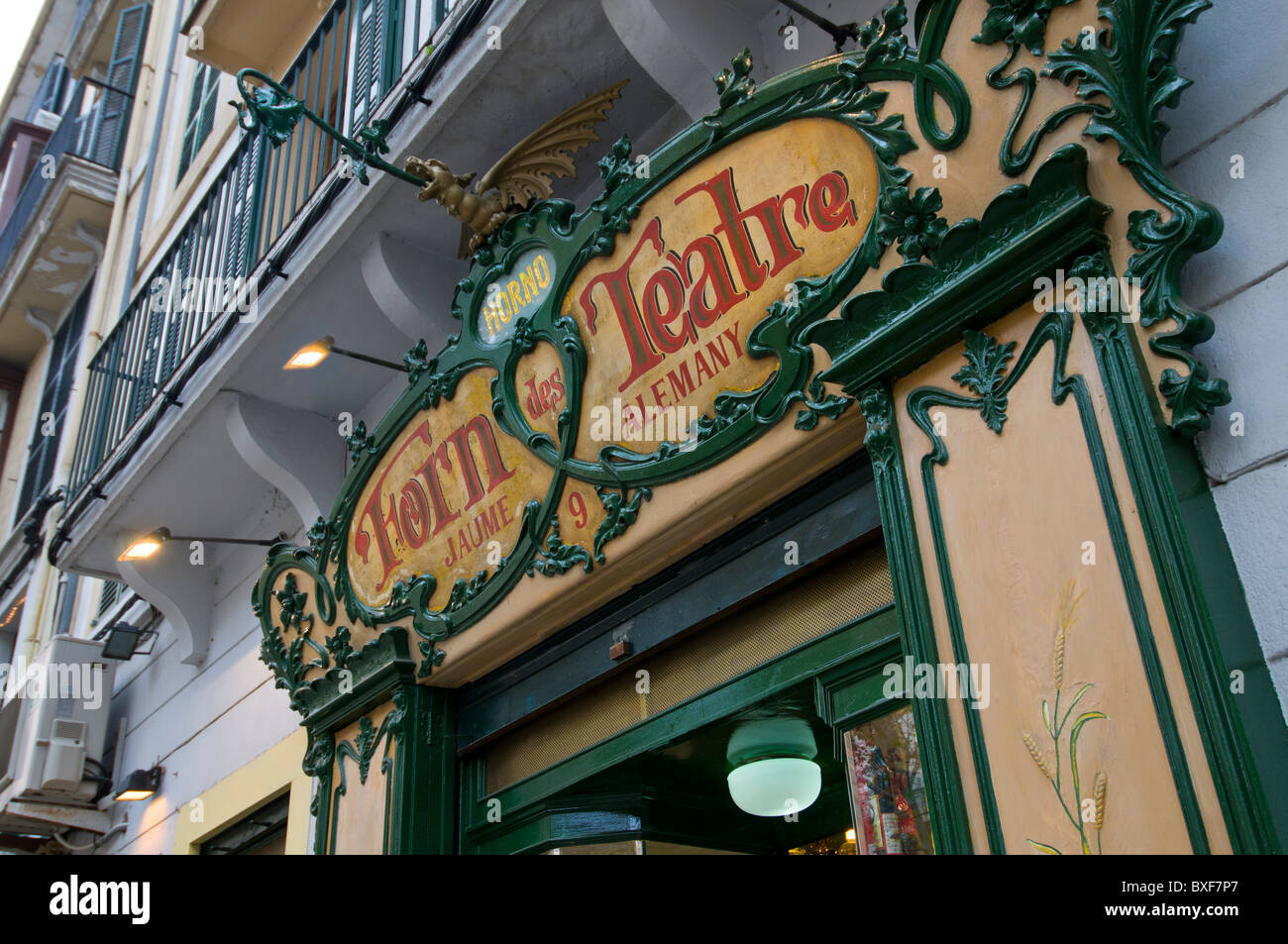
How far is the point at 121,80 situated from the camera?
13023 millimetres

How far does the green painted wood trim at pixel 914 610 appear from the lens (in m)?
2.30

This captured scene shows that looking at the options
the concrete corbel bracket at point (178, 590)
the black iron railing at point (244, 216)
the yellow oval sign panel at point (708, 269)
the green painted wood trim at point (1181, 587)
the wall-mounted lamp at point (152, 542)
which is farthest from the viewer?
the concrete corbel bracket at point (178, 590)

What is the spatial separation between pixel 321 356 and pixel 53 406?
310 inches

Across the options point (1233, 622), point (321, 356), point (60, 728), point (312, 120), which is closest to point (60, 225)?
point (60, 728)

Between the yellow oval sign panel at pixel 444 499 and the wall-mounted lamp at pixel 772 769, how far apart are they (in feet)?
3.31

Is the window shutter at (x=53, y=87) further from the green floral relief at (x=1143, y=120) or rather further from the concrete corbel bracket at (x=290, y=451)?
the green floral relief at (x=1143, y=120)

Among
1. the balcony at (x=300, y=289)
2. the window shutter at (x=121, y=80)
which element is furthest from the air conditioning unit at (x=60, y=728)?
the window shutter at (x=121, y=80)

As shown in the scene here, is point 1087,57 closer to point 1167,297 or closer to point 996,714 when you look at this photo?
point 1167,297

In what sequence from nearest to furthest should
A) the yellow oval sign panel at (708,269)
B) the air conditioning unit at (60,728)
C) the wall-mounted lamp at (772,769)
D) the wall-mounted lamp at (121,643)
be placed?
the yellow oval sign panel at (708,269) < the wall-mounted lamp at (772,769) < the air conditioning unit at (60,728) < the wall-mounted lamp at (121,643)

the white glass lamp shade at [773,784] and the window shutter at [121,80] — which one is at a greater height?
the window shutter at [121,80]

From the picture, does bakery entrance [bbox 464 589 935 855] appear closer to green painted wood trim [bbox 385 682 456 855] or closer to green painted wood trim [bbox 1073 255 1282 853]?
green painted wood trim [bbox 385 682 456 855]

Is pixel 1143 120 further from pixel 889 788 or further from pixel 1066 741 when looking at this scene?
pixel 889 788

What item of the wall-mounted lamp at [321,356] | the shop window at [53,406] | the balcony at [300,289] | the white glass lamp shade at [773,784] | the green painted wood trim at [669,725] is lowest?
the white glass lamp shade at [773,784]
